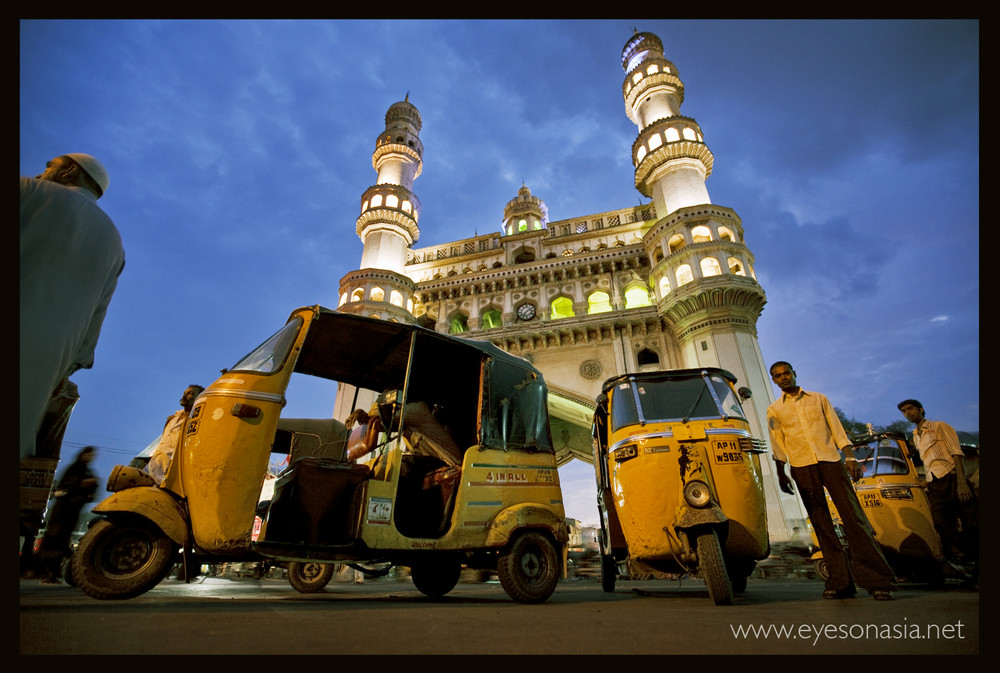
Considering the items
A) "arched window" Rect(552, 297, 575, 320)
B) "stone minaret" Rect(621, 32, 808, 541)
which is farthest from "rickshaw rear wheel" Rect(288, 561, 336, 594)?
"arched window" Rect(552, 297, 575, 320)

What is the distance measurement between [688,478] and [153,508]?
14.0 ft

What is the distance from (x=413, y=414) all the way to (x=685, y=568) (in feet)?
9.93

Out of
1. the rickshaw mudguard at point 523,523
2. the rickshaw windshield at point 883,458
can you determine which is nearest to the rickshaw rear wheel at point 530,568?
the rickshaw mudguard at point 523,523

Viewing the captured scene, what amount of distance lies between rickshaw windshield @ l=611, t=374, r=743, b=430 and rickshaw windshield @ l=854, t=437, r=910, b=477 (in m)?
2.83

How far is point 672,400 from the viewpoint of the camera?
457 cm

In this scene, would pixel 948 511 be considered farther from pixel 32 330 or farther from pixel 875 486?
pixel 32 330

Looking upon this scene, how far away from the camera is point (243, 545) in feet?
10.6

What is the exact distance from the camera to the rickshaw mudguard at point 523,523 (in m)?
4.29

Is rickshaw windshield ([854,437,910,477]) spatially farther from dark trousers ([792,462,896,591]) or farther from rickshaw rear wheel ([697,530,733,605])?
rickshaw rear wheel ([697,530,733,605])

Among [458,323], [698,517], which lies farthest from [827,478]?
[458,323]

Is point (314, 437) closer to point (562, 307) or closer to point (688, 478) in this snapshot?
point (688, 478)

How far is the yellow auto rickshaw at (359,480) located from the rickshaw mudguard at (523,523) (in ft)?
0.05

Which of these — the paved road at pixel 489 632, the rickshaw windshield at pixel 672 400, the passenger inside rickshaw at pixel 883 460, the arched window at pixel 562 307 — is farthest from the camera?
the arched window at pixel 562 307

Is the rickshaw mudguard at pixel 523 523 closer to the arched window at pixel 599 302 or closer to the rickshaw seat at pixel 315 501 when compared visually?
the rickshaw seat at pixel 315 501
